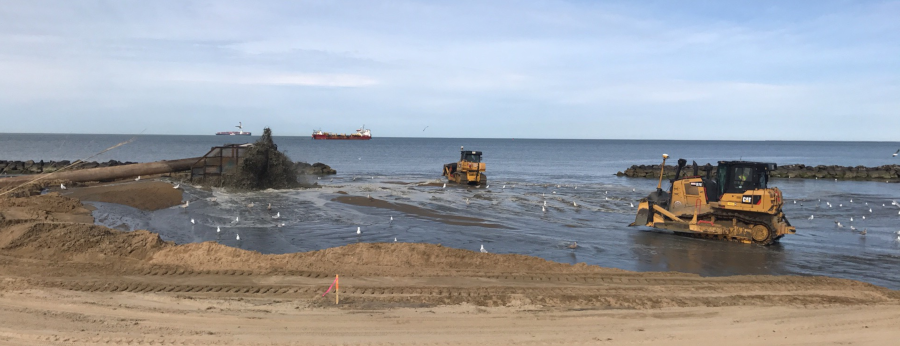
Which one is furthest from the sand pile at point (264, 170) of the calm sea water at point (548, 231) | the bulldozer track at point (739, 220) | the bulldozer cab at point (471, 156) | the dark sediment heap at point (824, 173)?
the dark sediment heap at point (824, 173)

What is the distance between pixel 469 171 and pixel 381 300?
1038 inches

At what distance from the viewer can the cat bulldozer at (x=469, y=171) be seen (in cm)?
3481

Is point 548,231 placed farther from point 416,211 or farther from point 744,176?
point 416,211

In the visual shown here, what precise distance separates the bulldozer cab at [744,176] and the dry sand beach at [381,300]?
5644mm

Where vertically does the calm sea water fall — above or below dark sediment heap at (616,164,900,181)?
below

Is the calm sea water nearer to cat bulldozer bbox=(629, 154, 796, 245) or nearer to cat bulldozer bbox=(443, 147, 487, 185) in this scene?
cat bulldozer bbox=(629, 154, 796, 245)

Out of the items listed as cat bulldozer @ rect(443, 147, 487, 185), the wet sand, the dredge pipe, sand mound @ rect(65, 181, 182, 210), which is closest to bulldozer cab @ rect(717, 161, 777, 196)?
the wet sand

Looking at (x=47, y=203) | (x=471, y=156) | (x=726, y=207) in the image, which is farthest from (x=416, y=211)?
(x=471, y=156)

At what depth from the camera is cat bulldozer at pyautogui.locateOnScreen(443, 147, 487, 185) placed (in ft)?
114

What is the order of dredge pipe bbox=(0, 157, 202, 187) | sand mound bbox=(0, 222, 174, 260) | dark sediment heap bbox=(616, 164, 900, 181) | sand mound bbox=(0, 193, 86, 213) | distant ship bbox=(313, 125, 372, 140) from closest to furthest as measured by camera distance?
sand mound bbox=(0, 222, 174, 260), sand mound bbox=(0, 193, 86, 213), dredge pipe bbox=(0, 157, 202, 187), dark sediment heap bbox=(616, 164, 900, 181), distant ship bbox=(313, 125, 372, 140)

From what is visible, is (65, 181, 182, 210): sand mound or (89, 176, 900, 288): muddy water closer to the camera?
(89, 176, 900, 288): muddy water

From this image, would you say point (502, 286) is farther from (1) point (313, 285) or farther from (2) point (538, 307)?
(1) point (313, 285)

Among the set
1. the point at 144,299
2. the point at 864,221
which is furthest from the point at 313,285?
the point at 864,221

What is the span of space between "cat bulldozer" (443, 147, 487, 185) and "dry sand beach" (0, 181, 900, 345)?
900 inches
